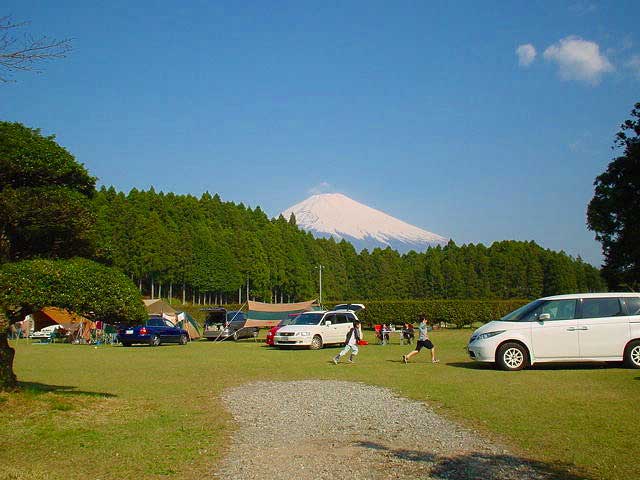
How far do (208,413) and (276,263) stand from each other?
7839 centimetres

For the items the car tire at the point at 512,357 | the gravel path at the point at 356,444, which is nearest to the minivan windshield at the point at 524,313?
the car tire at the point at 512,357

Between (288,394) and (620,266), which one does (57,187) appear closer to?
(288,394)

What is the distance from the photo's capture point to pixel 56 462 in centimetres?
648

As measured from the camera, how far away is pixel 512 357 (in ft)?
49.6

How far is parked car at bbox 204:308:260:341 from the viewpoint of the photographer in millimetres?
35031

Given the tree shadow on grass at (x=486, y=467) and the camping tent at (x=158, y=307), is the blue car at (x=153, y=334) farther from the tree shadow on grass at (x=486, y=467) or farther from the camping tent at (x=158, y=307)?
the tree shadow on grass at (x=486, y=467)

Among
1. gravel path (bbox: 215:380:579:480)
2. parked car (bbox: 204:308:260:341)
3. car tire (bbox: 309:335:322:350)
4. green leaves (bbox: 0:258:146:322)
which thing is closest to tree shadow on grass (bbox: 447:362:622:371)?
A: gravel path (bbox: 215:380:579:480)

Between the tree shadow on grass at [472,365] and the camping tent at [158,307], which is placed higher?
the camping tent at [158,307]

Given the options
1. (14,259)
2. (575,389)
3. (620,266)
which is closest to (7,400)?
(14,259)

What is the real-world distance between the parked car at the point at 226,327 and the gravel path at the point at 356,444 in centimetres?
2425

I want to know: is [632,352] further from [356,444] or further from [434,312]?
[434,312]

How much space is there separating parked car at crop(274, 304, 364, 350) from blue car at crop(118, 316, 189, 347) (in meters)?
6.71

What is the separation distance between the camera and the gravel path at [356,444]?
5.98m

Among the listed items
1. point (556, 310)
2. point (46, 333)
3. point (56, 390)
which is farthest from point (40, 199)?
point (46, 333)
